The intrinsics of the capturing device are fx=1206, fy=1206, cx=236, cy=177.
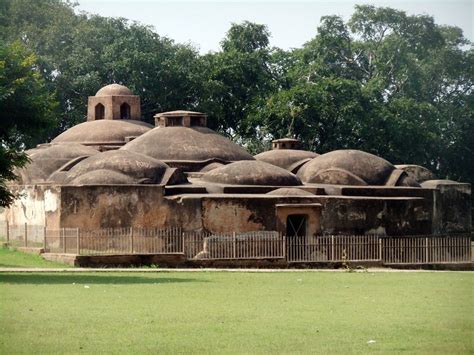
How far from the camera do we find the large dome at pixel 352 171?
122 feet

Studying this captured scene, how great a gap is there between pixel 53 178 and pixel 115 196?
4.41 m

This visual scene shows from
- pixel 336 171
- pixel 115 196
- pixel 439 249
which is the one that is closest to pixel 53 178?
pixel 115 196

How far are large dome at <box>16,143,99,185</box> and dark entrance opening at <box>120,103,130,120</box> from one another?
Result: 476cm

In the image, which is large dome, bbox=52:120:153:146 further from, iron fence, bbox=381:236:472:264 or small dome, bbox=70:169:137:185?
iron fence, bbox=381:236:472:264

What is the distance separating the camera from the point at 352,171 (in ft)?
123

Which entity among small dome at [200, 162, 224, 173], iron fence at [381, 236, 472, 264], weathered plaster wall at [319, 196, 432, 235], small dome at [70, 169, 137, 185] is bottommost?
iron fence at [381, 236, 472, 264]

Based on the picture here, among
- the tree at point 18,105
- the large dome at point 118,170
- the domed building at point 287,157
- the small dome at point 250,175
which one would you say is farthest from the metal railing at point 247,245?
the domed building at point 287,157

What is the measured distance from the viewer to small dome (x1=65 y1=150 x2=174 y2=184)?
107 feet

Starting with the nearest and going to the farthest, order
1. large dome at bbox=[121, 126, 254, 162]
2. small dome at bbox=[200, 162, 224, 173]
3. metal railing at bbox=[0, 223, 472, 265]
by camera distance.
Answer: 1. metal railing at bbox=[0, 223, 472, 265]
2. small dome at bbox=[200, 162, 224, 173]
3. large dome at bbox=[121, 126, 254, 162]

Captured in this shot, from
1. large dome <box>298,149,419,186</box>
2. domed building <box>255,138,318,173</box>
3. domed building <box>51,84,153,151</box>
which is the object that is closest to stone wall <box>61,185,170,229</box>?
large dome <box>298,149,419,186</box>

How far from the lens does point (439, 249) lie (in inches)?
1243

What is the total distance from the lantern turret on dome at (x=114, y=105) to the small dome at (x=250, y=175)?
31.2 ft

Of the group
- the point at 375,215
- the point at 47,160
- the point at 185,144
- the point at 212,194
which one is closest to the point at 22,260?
the point at 212,194

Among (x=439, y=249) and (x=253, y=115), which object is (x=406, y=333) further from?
(x=253, y=115)
